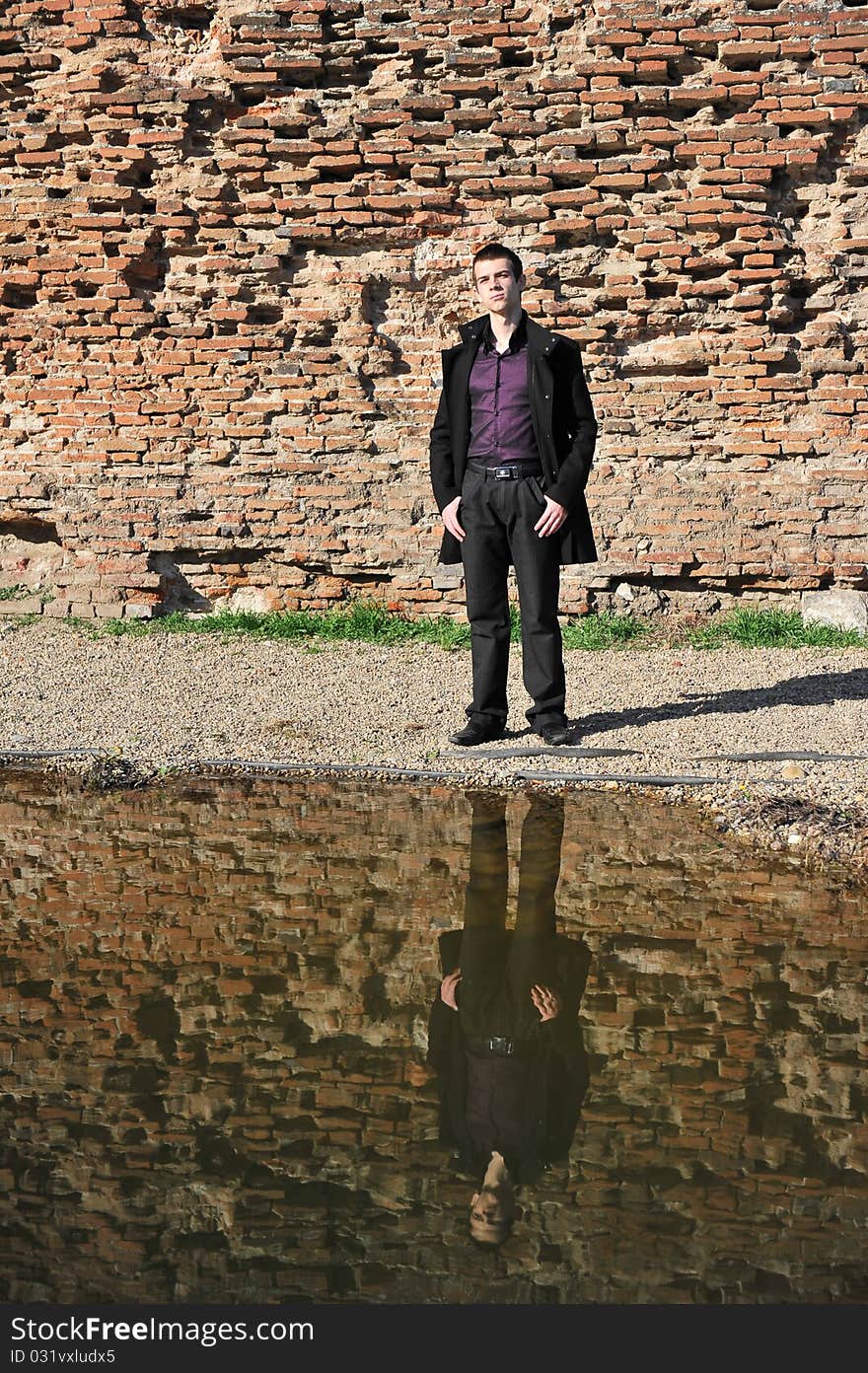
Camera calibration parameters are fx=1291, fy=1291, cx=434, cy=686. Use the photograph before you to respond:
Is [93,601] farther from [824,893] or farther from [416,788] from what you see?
[824,893]

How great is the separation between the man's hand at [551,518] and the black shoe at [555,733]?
0.80 metres

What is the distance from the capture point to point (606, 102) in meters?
7.75

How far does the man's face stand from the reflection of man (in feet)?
7.48

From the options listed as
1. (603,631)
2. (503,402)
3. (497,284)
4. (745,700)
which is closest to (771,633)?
(603,631)

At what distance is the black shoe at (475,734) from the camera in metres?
5.38

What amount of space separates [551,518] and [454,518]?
1.42ft

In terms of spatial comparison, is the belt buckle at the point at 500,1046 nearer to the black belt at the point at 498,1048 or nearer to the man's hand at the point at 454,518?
the black belt at the point at 498,1048

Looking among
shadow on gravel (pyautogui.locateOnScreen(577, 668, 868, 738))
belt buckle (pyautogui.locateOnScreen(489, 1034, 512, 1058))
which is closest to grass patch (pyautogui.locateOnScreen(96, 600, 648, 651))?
shadow on gravel (pyautogui.locateOnScreen(577, 668, 868, 738))

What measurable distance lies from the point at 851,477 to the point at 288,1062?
6.10 m

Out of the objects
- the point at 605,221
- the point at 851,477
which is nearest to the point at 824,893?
the point at 851,477

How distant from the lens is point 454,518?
5367mm

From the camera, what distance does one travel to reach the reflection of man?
2414mm

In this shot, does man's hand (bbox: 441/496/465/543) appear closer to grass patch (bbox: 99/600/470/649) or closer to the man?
the man

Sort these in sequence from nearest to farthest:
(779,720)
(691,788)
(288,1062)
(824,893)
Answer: (288,1062), (824,893), (691,788), (779,720)
